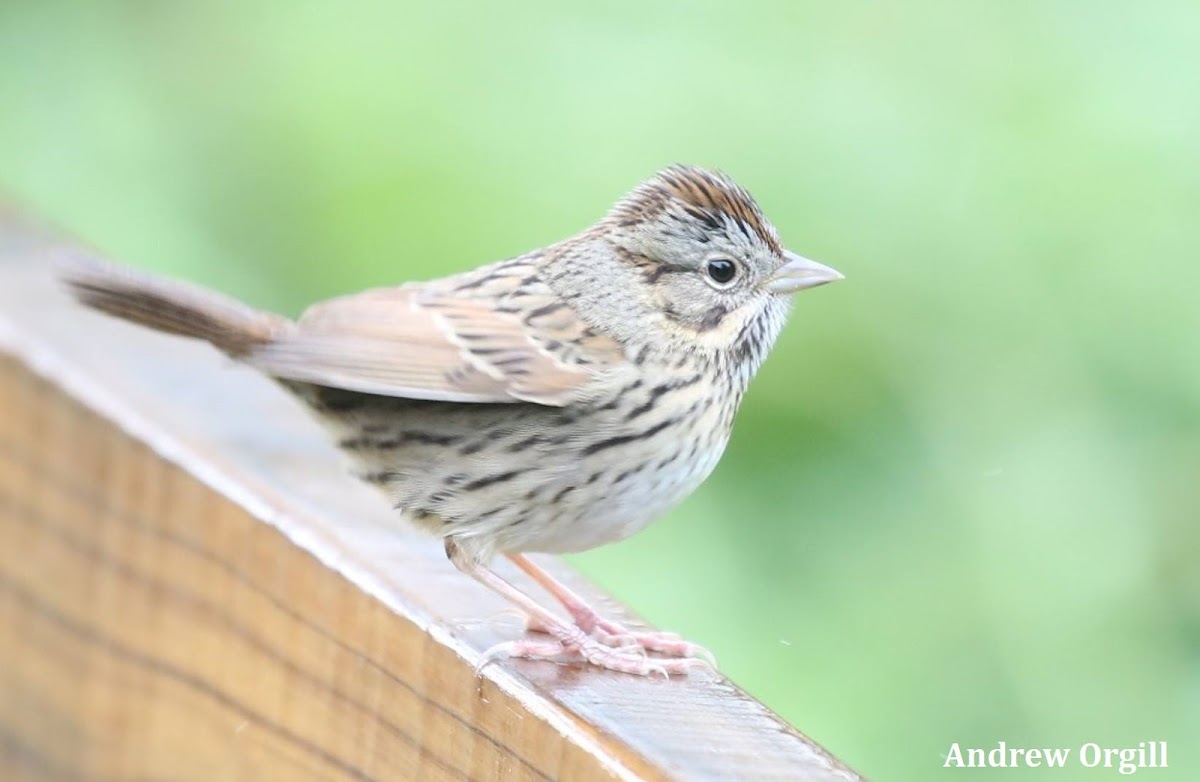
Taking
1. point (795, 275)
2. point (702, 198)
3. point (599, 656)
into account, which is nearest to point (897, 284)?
point (795, 275)

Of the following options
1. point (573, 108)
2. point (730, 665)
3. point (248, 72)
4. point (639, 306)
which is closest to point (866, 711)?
point (730, 665)

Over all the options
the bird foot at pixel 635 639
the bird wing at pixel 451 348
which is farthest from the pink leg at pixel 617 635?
the bird wing at pixel 451 348

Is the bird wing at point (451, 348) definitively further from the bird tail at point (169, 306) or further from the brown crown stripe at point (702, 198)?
the brown crown stripe at point (702, 198)

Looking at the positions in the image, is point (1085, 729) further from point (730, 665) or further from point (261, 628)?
point (261, 628)

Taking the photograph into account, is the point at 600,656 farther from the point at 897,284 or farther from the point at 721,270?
the point at 897,284

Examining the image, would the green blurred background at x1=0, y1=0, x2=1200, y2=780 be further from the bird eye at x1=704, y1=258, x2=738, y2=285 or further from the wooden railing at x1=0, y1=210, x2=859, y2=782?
the wooden railing at x1=0, y1=210, x2=859, y2=782
